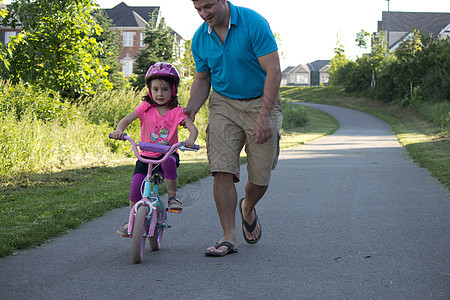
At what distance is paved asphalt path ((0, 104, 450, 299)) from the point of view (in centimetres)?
409

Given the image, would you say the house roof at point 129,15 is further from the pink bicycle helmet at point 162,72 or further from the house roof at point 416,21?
the pink bicycle helmet at point 162,72

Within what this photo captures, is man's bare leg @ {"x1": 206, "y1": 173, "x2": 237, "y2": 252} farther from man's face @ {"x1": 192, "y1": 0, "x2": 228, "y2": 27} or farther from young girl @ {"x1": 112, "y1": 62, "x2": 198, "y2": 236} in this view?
man's face @ {"x1": 192, "y1": 0, "x2": 228, "y2": 27}

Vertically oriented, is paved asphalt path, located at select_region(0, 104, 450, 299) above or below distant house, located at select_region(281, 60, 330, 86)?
below

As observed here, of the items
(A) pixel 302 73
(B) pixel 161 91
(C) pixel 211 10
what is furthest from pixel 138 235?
(A) pixel 302 73

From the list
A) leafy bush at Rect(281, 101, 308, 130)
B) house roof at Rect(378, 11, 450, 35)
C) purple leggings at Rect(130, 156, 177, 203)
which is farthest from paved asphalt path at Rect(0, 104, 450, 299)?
house roof at Rect(378, 11, 450, 35)

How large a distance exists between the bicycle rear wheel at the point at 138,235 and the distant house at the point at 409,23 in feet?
259

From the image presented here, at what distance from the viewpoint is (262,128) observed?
5094 millimetres

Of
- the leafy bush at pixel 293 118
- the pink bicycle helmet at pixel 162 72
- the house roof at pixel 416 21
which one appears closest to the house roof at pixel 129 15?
the leafy bush at pixel 293 118

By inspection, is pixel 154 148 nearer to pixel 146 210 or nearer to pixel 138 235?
pixel 146 210

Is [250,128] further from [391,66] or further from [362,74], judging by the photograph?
[362,74]

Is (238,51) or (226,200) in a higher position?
(238,51)

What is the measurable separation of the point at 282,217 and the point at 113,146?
9.24 metres

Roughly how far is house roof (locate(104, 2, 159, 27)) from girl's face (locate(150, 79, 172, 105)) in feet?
194

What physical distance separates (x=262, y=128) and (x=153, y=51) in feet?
109
